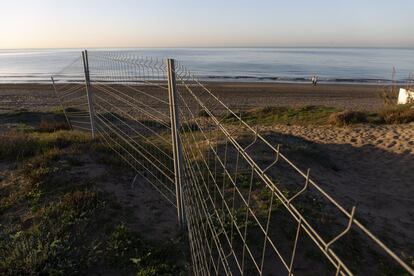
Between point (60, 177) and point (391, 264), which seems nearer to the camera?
point (391, 264)

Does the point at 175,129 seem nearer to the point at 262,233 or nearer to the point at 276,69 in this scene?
the point at 262,233

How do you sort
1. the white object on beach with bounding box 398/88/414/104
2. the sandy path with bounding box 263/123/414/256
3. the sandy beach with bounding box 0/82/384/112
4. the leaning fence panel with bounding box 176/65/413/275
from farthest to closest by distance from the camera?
1. the sandy beach with bounding box 0/82/384/112
2. the white object on beach with bounding box 398/88/414/104
3. the sandy path with bounding box 263/123/414/256
4. the leaning fence panel with bounding box 176/65/413/275

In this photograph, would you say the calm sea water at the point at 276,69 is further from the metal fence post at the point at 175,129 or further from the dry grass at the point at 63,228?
the metal fence post at the point at 175,129

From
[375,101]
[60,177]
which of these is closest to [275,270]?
[60,177]

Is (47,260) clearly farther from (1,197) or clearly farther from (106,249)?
(1,197)

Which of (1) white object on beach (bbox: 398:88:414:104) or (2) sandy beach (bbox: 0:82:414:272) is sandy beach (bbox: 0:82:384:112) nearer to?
(1) white object on beach (bbox: 398:88:414:104)

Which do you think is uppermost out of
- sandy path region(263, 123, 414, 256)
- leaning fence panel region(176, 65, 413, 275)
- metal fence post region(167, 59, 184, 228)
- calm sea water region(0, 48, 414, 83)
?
metal fence post region(167, 59, 184, 228)

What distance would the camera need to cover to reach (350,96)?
99.8 ft

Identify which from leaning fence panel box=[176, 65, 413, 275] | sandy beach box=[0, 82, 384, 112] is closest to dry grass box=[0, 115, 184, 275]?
leaning fence panel box=[176, 65, 413, 275]

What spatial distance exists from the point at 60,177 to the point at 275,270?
379 cm

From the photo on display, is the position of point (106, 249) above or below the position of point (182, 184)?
below

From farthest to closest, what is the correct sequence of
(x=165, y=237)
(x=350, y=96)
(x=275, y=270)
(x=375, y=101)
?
(x=350, y=96)
(x=375, y=101)
(x=165, y=237)
(x=275, y=270)

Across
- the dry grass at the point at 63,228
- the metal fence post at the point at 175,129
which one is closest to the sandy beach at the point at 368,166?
the metal fence post at the point at 175,129

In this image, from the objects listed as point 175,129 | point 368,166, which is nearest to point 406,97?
point 368,166
